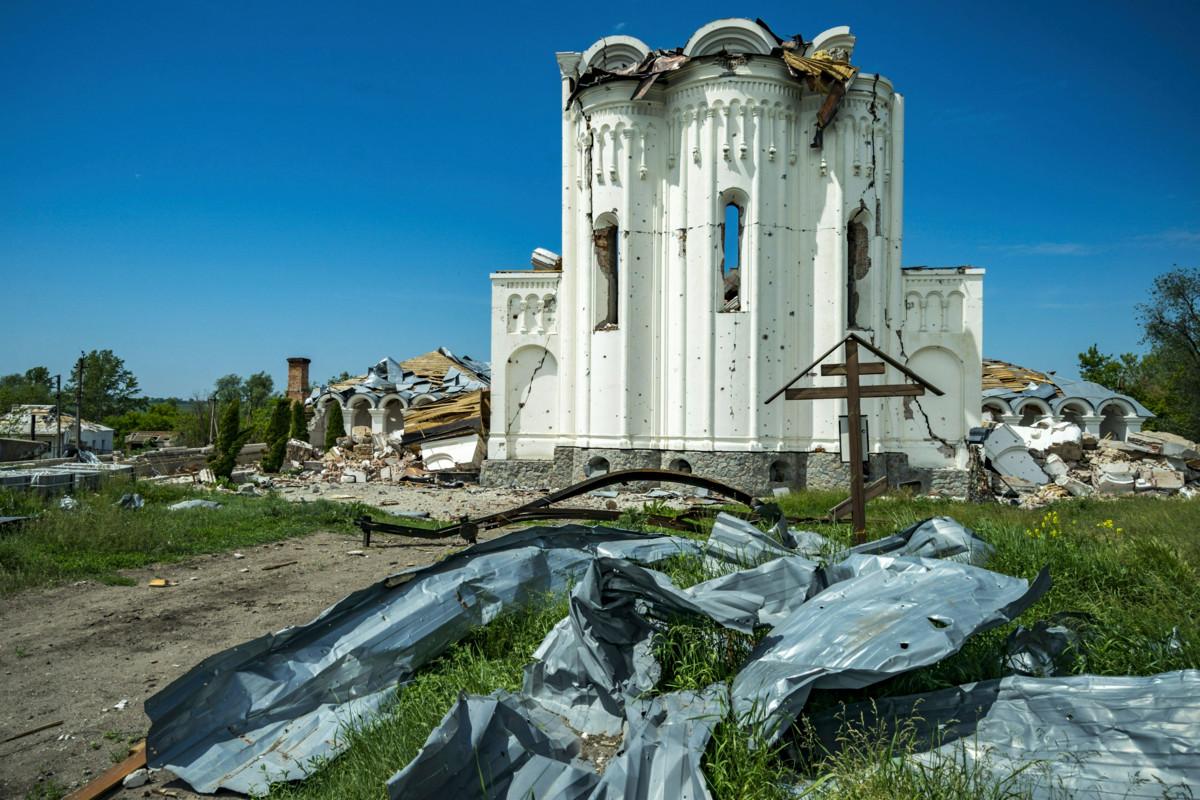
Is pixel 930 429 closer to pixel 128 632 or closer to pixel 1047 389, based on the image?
pixel 1047 389

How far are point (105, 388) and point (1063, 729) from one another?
8509 centimetres

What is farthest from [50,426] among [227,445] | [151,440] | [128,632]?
[128,632]

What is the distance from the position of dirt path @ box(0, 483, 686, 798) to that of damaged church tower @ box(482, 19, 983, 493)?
31.9 feet

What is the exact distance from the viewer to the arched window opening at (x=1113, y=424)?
2522cm

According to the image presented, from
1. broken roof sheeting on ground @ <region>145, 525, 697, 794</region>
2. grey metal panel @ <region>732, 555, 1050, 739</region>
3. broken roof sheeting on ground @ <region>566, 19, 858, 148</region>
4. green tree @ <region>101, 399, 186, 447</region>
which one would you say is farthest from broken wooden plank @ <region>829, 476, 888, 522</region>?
green tree @ <region>101, 399, 186, 447</region>

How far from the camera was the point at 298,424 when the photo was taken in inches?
1181

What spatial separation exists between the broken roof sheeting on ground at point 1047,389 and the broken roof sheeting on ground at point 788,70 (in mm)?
12461

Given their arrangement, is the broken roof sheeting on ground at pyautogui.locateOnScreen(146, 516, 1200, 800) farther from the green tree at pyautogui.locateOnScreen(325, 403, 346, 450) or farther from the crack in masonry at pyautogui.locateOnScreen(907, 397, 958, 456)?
the green tree at pyautogui.locateOnScreen(325, 403, 346, 450)

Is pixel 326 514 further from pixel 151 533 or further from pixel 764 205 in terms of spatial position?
pixel 764 205

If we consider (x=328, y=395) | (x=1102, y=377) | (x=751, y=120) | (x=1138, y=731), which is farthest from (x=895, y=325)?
(x=1102, y=377)

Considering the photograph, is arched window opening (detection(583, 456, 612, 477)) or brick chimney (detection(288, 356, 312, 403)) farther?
brick chimney (detection(288, 356, 312, 403))

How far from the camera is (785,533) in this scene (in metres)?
6.92

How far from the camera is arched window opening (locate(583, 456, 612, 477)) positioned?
64.8 ft

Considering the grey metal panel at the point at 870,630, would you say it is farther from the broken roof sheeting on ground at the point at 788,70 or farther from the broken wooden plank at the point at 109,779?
the broken roof sheeting on ground at the point at 788,70
